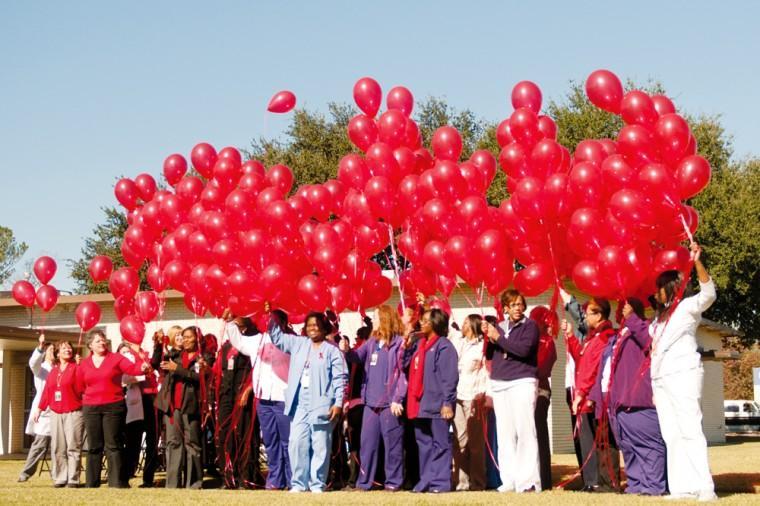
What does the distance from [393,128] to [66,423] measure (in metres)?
4.90

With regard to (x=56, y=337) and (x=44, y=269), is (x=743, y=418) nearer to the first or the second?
(x=56, y=337)

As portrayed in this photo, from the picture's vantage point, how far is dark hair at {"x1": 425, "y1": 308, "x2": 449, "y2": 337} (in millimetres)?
9797

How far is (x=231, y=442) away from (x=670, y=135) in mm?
5583

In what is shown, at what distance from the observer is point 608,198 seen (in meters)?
9.46

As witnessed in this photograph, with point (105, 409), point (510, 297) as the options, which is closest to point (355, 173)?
point (510, 297)

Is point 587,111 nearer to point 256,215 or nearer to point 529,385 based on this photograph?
point 256,215

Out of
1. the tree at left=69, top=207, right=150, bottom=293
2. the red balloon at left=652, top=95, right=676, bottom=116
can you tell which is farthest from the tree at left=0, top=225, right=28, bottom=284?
the red balloon at left=652, top=95, right=676, bottom=116

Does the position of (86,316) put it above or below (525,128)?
below

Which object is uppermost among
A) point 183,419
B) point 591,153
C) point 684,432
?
point 591,153

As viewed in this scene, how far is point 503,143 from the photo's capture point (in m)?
11.0

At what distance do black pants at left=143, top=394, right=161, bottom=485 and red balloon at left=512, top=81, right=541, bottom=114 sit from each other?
534 cm

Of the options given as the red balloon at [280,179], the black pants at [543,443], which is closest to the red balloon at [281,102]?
the red balloon at [280,179]

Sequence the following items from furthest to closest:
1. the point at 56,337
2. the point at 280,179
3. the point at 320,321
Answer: the point at 56,337 → the point at 280,179 → the point at 320,321

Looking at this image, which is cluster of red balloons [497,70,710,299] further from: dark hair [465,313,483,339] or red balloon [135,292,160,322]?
red balloon [135,292,160,322]
